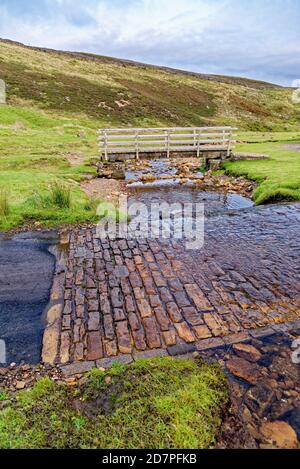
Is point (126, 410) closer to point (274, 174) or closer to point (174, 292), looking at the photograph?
point (174, 292)

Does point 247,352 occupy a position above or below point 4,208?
below

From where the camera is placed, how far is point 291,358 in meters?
4.11

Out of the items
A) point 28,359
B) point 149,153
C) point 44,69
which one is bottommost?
point 28,359

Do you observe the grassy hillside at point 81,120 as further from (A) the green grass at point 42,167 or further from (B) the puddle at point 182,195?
(B) the puddle at point 182,195

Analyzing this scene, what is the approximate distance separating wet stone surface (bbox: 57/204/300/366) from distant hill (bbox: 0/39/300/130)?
31828 mm

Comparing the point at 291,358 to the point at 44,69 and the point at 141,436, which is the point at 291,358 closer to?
the point at 141,436

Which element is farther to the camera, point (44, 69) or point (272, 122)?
point (272, 122)

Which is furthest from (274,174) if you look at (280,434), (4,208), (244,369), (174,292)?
(280,434)

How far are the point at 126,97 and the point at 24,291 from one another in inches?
1733

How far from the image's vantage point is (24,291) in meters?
5.80

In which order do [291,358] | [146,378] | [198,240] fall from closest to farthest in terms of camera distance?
[146,378], [291,358], [198,240]

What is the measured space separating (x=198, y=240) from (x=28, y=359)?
192 inches

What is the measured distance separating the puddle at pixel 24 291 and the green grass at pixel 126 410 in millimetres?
879

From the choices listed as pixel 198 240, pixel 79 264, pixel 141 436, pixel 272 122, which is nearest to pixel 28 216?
pixel 79 264
